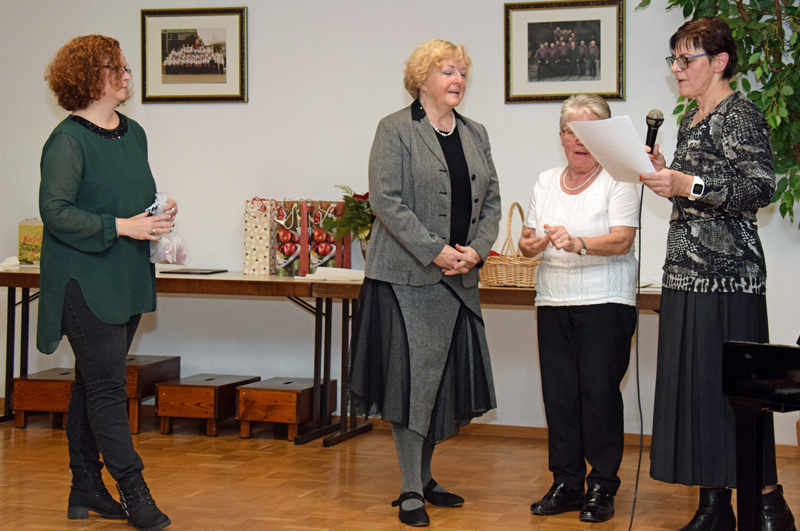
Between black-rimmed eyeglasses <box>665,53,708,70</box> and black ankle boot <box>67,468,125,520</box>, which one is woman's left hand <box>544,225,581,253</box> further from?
black ankle boot <box>67,468,125,520</box>

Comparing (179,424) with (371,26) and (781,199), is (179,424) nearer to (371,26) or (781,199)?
(371,26)

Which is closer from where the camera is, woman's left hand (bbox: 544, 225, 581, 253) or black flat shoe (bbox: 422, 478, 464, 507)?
woman's left hand (bbox: 544, 225, 581, 253)

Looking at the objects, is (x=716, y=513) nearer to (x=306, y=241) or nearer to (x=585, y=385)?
(x=585, y=385)

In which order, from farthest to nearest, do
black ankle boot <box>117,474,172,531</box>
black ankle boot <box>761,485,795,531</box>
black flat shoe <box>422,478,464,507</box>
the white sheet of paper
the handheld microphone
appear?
black flat shoe <box>422,478,464,507</box>
black ankle boot <box>117,474,172,531</box>
black ankle boot <box>761,485,795,531</box>
the handheld microphone
the white sheet of paper

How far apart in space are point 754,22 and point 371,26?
A: 1966mm

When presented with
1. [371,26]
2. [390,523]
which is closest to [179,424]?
[390,523]

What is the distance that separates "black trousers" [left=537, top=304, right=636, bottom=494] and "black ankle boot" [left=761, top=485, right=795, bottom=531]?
0.52 metres

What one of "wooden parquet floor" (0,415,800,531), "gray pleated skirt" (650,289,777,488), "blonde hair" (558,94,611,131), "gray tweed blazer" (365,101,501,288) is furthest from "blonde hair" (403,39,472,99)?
"wooden parquet floor" (0,415,800,531)

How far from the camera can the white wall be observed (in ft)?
14.5

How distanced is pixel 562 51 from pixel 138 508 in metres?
3.04

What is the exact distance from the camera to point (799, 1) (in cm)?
416

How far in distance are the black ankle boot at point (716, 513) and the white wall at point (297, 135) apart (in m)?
1.61

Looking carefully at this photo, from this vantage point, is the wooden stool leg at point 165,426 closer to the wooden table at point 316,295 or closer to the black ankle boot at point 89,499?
the wooden table at point 316,295

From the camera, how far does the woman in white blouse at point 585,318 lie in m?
2.99
